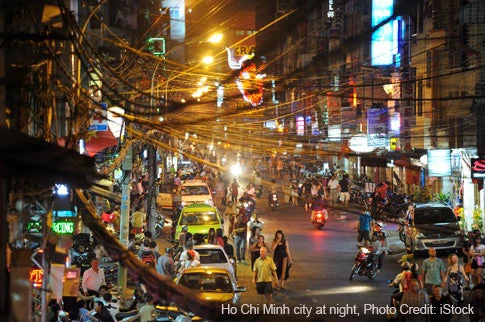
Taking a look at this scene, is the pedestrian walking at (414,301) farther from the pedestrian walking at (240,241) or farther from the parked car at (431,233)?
the pedestrian walking at (240,241)

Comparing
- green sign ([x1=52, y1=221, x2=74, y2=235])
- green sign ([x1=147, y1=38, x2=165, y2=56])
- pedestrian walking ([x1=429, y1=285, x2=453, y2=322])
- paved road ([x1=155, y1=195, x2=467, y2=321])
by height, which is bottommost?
paved road ([x1=155, y1=195, x2=467, y2=321])

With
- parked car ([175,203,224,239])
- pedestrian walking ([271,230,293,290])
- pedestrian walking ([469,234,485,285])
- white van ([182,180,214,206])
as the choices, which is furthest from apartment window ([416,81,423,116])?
pedestrian walking ([271,230,293,290])

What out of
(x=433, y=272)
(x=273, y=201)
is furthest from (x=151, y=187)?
(x=273, y=201)

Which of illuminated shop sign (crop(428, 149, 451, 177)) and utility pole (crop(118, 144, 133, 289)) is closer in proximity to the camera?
utility pole (crop(118, 144, 133, 289))

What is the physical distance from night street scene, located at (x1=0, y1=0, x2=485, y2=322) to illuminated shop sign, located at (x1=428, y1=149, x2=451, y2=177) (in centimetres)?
7

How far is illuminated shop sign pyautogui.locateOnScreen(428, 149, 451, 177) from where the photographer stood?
3419 cm

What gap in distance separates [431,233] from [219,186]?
22.7 metres

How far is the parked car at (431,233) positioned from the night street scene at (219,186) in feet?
0.18

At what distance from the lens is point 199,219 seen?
28.0 meters

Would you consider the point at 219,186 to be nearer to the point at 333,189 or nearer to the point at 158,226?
the point at 333,189

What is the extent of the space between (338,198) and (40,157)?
3370 cm

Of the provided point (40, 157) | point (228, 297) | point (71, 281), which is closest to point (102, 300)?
point (71, 281)

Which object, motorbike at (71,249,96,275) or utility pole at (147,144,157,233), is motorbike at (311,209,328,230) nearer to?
utility pole at (147,144,157,233)

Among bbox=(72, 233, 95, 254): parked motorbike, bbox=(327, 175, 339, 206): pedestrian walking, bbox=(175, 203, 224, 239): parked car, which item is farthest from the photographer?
bbox=(327, 175, 339, 206): pedestrian walking
